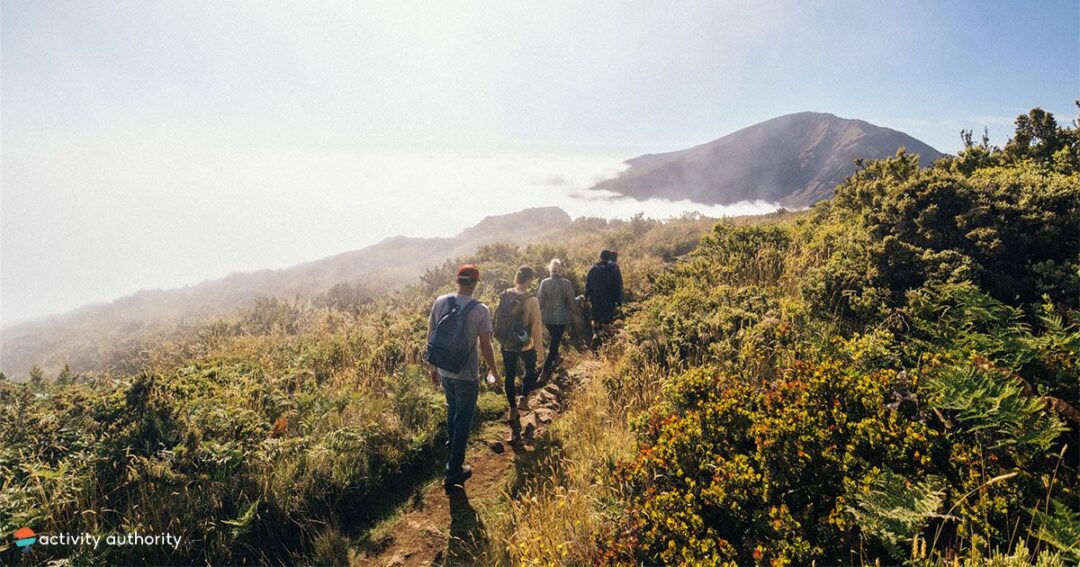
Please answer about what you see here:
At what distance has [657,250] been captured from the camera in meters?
15.7

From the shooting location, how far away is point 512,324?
20.4 feet

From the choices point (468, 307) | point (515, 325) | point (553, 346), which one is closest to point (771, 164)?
point (553, 346)

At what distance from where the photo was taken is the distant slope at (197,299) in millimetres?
18438

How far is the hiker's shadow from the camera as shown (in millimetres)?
3787

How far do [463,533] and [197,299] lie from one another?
3156 cm

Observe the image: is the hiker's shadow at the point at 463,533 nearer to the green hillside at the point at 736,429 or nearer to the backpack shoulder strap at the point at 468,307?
the green hillside at the point at 736,429

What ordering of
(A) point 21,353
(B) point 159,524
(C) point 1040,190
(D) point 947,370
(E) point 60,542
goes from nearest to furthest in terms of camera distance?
1. (D) point 947,370
2. (E) point 60,542
3. (B) point 159,524
4. (C) point 1040,190
5. (A) point 21,353

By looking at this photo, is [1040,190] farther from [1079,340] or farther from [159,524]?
[159,524]

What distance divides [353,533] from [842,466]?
172 inches

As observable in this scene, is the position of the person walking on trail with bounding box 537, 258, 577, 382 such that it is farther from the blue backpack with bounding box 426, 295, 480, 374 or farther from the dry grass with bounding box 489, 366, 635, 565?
the blue backpack with bounding box 426, 295, 480, 374

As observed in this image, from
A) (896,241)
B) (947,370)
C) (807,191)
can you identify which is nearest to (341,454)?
(947,370)

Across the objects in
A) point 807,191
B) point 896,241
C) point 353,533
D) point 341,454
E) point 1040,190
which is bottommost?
point 353,533

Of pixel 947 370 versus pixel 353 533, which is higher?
pixel 947 370

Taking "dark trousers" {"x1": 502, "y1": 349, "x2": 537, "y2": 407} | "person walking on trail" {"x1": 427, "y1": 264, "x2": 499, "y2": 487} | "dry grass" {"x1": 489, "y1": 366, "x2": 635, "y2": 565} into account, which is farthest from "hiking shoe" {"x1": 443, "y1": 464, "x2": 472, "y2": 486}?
"dark trousers" {"x1": 502, "y1": 349, "x2": 537, "y2": 407}
